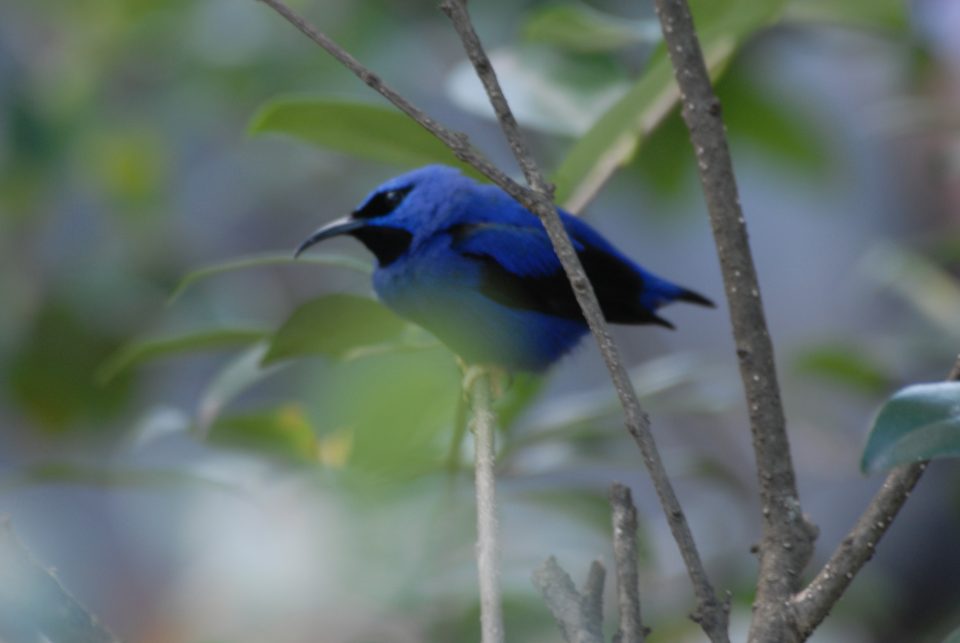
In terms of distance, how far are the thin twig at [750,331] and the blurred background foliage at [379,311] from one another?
208 mm

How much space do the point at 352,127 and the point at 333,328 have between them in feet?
0.84

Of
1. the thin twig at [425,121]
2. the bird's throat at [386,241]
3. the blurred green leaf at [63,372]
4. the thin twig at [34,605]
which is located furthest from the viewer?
the blurred green leaf at [63,372]

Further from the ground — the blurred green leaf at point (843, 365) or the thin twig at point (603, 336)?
the blurred green leaf at point (843, 365)

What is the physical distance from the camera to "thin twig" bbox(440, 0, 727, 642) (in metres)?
0.76

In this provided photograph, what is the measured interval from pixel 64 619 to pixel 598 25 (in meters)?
1.17

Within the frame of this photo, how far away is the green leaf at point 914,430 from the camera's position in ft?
2.48

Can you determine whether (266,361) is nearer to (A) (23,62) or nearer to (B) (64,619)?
(B) (64,619)

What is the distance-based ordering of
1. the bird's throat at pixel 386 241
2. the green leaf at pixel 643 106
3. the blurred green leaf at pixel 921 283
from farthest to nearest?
the blurred green leaf at pixel 921 283, the bird's throat at pixel 386 241, the green leaf at pixel 643 106

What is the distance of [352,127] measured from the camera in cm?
147

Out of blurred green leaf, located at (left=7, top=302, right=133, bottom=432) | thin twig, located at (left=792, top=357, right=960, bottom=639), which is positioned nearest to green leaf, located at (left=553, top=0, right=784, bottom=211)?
thin twig, located at (left=792, top=357, right=960, bottom=639)

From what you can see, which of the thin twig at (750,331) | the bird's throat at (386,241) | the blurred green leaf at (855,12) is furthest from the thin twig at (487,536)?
the blurred green leaf at (855,12)

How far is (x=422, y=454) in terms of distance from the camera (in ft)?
3.00

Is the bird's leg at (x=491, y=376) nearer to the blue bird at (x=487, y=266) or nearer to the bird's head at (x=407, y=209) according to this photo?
the blue bird at (x=487, y=266)

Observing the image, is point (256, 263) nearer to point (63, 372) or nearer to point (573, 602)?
point (573, 602)
